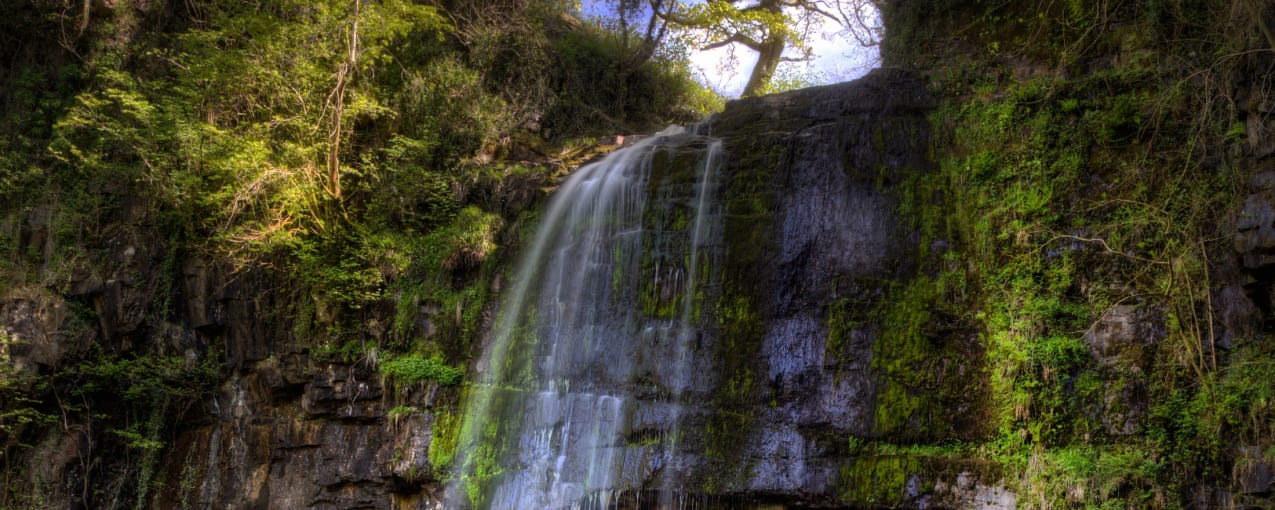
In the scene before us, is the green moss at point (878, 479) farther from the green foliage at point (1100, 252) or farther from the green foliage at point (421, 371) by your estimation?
the green foliage at point (421, 371)

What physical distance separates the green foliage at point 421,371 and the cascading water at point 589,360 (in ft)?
1.19

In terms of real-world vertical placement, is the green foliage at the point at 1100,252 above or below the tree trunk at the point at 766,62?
below

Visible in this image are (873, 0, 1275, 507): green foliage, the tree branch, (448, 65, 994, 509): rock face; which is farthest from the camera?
the tree branch

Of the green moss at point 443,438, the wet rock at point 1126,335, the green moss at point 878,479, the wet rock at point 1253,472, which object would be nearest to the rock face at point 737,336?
the green moss at point 878,479

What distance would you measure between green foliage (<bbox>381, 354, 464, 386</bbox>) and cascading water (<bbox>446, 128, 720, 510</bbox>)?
1.19ft

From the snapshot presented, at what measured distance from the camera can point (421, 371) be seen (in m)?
8.27

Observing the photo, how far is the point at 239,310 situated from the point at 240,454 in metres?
1.75

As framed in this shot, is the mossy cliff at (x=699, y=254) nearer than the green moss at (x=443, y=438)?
Yes

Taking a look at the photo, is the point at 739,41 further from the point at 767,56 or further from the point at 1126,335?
the point at 1126,335

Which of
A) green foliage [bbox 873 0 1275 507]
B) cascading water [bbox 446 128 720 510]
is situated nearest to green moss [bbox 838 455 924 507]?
green foliage [bbox 873 0 1275 507]

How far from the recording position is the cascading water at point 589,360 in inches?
258

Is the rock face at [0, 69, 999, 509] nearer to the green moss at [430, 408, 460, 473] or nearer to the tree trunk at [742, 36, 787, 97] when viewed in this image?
the green moss at [430, 408, 460, 473]

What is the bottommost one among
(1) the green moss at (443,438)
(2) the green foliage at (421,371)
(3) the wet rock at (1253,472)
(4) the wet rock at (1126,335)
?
(1) the green moss at (443,438)

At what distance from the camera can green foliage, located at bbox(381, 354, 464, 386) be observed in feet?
26.9
